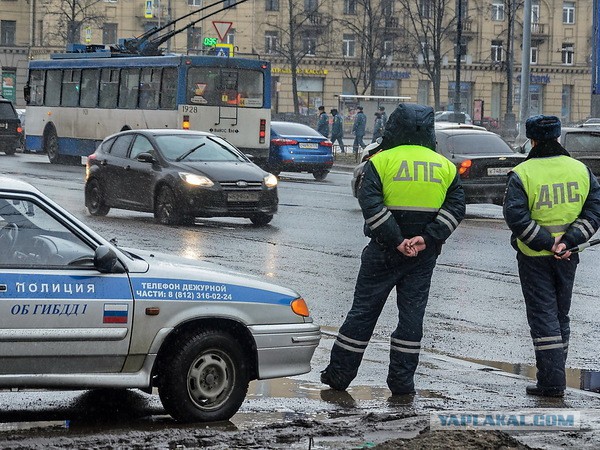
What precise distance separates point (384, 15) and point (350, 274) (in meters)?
63.4

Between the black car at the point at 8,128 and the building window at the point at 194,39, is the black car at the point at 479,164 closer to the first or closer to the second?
the black car at the point at 8,128

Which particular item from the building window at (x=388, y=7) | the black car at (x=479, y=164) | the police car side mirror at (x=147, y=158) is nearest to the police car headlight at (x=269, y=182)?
the police car side mirror at (x=147, y=158)

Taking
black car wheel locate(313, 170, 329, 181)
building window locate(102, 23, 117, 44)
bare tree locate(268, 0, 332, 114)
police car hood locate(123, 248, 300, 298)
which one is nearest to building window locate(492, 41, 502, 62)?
bare tree locate(268, 0, 332, 114)

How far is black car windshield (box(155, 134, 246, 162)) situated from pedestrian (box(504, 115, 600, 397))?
11500 millimetres

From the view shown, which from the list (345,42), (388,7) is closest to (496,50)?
(345,42)

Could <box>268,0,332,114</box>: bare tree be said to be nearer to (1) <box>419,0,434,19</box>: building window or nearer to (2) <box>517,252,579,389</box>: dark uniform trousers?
(1) <box>419,0,434,19</box>: building window

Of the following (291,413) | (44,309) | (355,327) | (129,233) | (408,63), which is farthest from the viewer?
(408,63)

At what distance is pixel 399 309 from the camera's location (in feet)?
25.5

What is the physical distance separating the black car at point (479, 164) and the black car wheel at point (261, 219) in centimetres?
357

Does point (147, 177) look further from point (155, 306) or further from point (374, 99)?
point (374, 99)

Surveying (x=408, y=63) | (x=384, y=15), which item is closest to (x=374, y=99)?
(x=384, y=15)

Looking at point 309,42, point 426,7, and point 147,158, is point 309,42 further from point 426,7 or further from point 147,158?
point 147,158

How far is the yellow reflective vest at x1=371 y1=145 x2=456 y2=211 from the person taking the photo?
25.0 feet

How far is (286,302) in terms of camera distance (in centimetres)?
717
